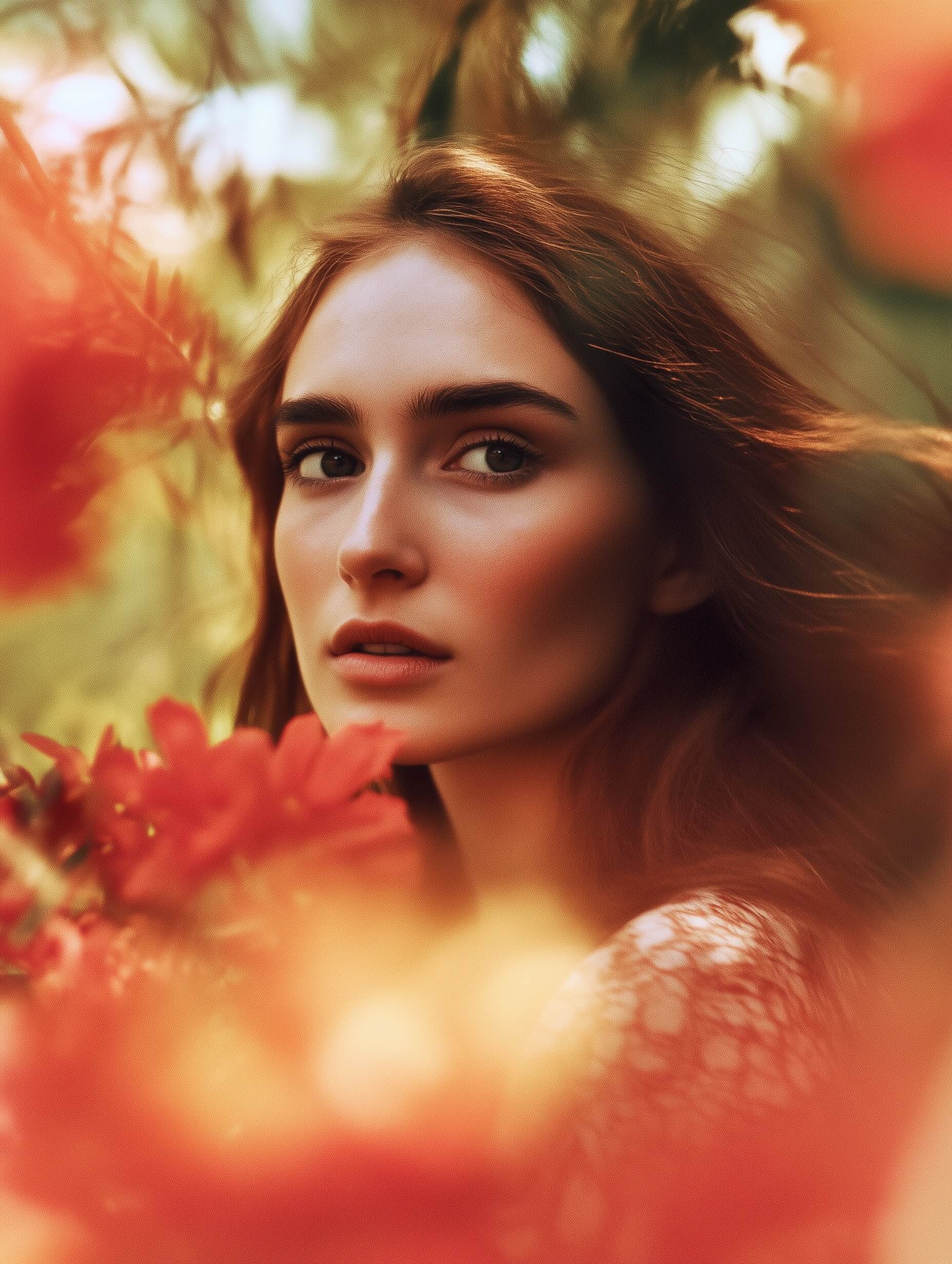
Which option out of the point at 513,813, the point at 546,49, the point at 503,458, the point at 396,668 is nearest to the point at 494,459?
the point at 503,458

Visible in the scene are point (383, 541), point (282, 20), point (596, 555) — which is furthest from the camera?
point (282, 20)

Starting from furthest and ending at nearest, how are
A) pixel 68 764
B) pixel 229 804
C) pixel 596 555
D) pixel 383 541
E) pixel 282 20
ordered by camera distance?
pixel 282 20 < pixel 596 555 < pixel 383 541 < pixel 68 764 < pixel 229 804

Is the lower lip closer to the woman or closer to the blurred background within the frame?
the woman

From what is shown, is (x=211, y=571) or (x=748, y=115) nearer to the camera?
(x=748, y=115)

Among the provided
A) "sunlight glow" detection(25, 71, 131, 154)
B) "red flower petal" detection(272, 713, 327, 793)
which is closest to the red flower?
"red flower petal" detection(272, 713, 327, 793)

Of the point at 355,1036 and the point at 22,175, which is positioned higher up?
the point at 22,175

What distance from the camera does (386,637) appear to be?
112cm

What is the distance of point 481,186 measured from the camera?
1.26m

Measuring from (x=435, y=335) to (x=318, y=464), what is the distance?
230 mm

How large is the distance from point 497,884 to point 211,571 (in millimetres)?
547

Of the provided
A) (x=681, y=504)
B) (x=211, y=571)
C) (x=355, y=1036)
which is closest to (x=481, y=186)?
(x=681, y=504)

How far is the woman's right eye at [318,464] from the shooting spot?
128 cm

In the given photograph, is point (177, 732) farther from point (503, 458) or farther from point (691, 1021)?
point (503, 458)

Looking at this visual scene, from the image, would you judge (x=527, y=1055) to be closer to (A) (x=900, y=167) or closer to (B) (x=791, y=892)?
(B) (x=791, y=892)
